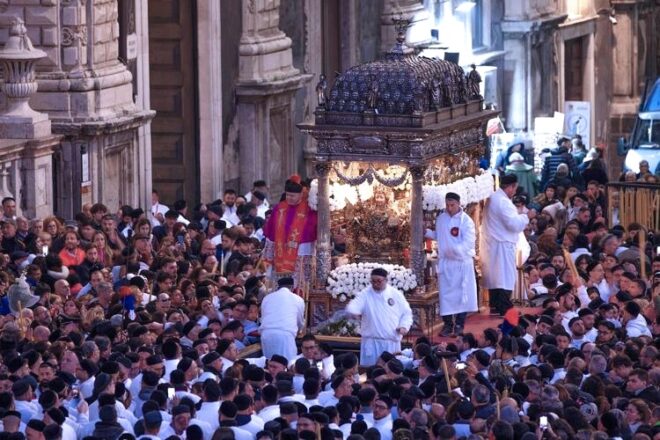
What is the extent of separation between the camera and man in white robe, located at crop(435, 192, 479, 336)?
2608cm

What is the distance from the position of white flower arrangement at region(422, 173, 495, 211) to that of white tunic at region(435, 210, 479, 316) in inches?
11.6

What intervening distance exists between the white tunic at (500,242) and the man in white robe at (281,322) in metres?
2.97

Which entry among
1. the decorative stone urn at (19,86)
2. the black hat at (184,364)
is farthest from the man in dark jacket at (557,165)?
the black hat at (184,364)

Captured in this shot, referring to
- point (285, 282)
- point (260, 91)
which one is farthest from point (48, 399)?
point (260, 91)

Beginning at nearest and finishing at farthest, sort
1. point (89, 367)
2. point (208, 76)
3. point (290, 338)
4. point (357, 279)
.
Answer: point (89, 367), point (290, 338), point (357, 279), point (208, 76)

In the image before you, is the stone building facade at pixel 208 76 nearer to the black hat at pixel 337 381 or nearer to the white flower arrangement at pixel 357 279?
the white flower arrangement at pixel 357 279

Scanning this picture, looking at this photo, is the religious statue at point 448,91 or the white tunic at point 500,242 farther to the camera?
the white tunic at point 500,242

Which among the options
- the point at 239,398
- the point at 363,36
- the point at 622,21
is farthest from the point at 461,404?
the point at 622,21

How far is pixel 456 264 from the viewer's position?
26.1 meters

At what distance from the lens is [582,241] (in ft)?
99.2

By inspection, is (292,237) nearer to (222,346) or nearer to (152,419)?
(222,346)

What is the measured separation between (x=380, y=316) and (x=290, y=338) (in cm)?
90

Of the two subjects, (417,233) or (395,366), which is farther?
(417,233)

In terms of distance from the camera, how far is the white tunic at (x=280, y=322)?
2469cm
